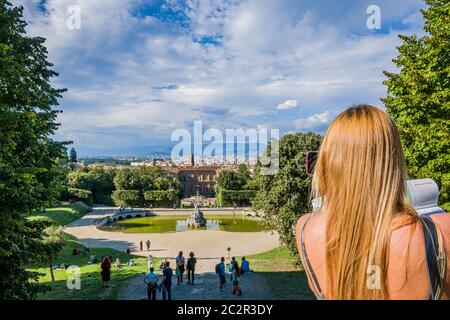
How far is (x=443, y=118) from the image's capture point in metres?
12.1

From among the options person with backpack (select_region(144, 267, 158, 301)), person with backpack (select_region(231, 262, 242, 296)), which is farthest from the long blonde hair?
person with backpack (select_region(231, 262, 242, 296))

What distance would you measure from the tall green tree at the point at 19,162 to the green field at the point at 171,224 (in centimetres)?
3194

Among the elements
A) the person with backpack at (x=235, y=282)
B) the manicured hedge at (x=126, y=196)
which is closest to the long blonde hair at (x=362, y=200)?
the person with backpack at (x=235, y=282)

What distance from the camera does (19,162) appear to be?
10.4 meters

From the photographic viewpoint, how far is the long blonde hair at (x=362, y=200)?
146 centimetres

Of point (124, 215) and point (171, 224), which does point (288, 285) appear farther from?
point (124, 215)

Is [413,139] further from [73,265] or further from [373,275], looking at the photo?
[73,265]

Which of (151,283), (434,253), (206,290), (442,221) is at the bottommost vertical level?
(206,290)

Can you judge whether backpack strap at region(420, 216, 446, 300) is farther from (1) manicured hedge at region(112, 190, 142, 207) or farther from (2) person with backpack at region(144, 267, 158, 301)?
(1) manicured hedge at region(112, 190, 142, 207)

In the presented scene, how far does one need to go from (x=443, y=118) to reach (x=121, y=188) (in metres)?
64.9

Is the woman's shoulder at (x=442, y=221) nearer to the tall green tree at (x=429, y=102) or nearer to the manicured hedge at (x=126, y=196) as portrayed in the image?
the tall green tree at (x=429, y=102)

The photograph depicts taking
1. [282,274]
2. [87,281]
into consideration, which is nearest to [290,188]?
[282,274]

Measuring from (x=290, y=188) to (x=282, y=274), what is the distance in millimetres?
5250
